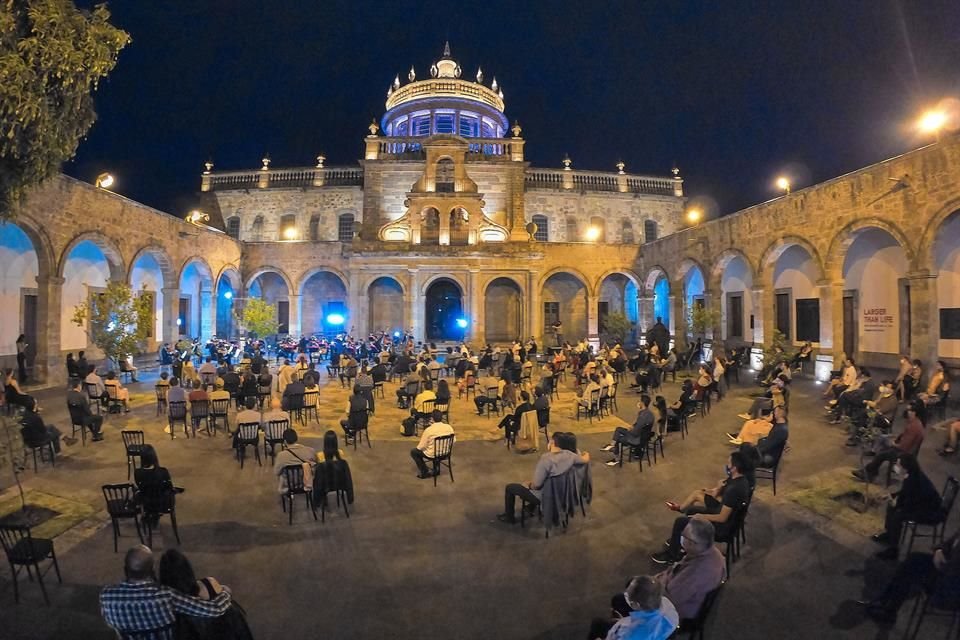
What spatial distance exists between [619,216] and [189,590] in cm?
3302

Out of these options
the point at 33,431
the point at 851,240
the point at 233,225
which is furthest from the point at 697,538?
the point at 233,225

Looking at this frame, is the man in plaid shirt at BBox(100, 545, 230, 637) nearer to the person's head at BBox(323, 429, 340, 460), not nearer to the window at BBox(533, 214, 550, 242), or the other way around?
the person's head at BBox(323, 429, 340, 460)

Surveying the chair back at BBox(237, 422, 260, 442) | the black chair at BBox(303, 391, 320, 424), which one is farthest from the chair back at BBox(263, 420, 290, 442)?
the black chair at BBox(303, 391, 320, 424)

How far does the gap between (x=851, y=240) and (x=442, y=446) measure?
538 inches

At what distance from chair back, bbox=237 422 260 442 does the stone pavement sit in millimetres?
522

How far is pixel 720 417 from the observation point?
11492mm

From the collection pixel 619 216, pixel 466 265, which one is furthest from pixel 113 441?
pixel 619 216

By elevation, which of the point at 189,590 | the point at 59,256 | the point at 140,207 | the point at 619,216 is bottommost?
the point at 189,590

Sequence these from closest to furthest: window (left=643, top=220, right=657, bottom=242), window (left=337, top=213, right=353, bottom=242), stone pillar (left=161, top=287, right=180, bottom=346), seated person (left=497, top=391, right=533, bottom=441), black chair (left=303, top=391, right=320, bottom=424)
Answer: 1. seated person (left=497, top=391, right=533, bottom=441)
2. black chair (left=303, top=391, right=320, bottom=424)
3. stone pillar (left=161, top=287, right=180, bottom=346)
4. window (left=337, top=213, right=353, bottom=242)
5. window (left=643, top=220, right=657, bottom=242)

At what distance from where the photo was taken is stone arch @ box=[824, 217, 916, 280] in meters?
12.3

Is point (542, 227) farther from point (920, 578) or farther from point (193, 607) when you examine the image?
point (193, 607)

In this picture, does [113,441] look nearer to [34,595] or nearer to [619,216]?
[34,595]

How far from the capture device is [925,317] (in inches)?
467

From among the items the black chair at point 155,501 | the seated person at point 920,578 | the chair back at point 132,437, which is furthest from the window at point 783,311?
the chair back at point 132,437
